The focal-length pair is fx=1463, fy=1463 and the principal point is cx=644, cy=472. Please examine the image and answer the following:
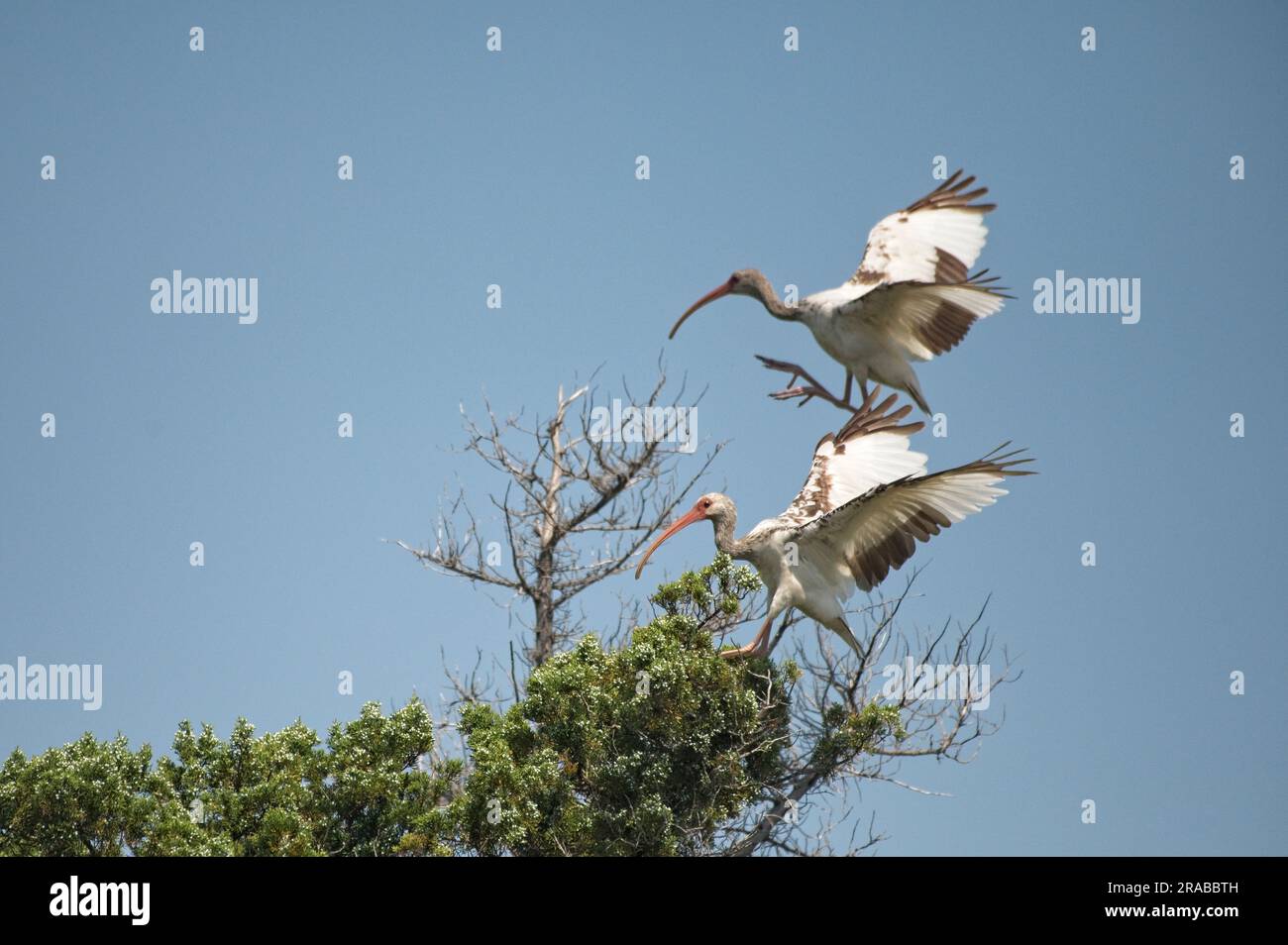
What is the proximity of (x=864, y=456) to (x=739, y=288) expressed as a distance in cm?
227

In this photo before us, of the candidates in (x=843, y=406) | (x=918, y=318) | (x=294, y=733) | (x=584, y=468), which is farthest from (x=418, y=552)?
(x=918, y=318)

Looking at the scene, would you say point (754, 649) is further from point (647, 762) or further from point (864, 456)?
point (864, 456)

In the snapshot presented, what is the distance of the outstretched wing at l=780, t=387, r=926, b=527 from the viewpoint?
12.4 meters

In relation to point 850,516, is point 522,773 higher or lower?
lower

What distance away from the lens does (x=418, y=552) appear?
19.5 meters

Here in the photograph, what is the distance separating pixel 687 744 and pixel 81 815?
5331 mm

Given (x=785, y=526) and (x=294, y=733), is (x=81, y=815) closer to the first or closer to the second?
(x=294, y=733)

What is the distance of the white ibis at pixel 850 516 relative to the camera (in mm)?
10555

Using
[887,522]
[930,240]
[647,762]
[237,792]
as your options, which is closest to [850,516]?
[887,522]

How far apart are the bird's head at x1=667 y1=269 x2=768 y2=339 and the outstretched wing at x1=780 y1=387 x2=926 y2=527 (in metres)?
1.62

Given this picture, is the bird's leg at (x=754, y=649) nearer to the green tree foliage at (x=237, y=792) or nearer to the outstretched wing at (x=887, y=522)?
the outstretched wing at (x=887, y=522)

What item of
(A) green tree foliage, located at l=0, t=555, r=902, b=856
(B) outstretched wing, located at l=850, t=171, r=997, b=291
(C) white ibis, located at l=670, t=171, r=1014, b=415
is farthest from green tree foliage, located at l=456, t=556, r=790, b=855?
(B) outstretched wing, located at l=850, t=171, r=997, b=291

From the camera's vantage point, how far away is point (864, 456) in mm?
12695

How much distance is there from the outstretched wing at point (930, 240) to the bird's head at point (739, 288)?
1.08 meters
